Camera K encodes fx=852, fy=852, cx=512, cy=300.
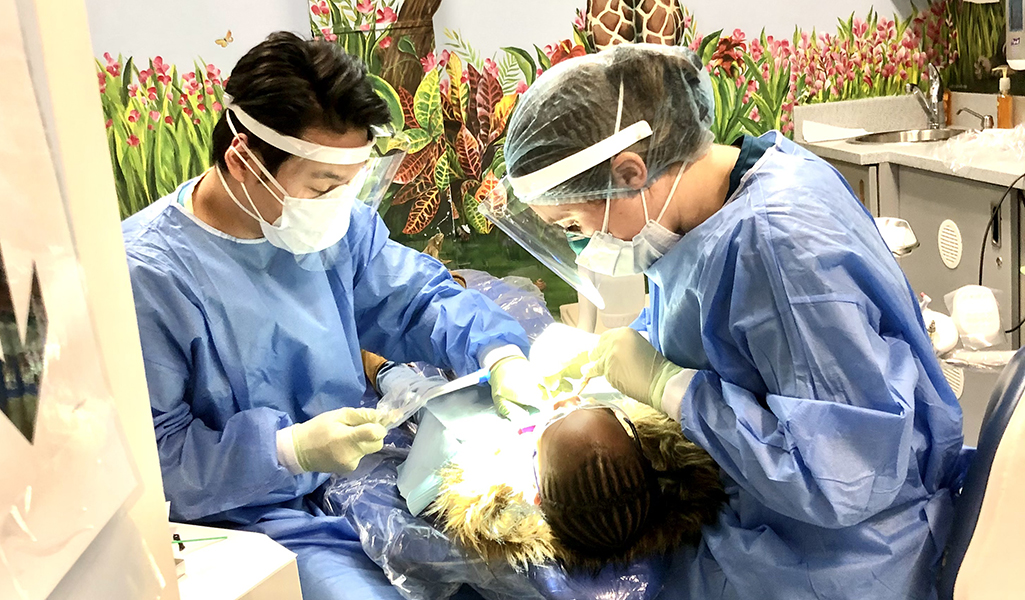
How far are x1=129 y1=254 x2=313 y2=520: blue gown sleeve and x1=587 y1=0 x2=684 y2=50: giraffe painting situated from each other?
Answer: 2042 mm

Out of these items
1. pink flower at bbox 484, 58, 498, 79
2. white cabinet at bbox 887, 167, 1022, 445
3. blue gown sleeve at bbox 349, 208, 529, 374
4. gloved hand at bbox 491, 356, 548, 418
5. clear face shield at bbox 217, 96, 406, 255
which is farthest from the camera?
pink flower at bbox 484, 58, 498, 79

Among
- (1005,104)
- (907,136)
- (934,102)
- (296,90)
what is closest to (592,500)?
(296,90)

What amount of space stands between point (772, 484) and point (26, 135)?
3.85 ft

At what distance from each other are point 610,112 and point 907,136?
3.11m

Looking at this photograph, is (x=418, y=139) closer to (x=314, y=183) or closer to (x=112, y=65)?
(x=112, y=65)

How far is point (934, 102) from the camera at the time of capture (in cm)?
409

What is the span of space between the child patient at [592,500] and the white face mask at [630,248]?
296 mm

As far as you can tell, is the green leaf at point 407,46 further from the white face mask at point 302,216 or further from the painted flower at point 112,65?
the white face mask at point 302,216

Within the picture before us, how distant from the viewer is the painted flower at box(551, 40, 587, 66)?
A: 12.3 feet

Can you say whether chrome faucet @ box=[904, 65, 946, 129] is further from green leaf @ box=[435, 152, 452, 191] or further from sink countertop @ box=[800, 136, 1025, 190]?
green leaf @ box=[435, 152, 452, 191]

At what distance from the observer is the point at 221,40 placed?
315cm

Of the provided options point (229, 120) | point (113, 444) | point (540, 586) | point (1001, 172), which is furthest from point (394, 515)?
point (1001, 172)

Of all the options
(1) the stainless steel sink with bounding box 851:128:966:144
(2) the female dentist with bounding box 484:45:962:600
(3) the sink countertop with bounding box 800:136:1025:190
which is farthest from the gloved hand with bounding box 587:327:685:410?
(1) the stainless steel sink with bounding box 851:128:966:144

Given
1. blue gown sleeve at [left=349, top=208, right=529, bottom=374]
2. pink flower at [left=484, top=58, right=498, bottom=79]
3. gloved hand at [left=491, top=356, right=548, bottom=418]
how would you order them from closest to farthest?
gloved hand at [left=491, top=356, right=548, bottom=418] → blue gown sleeve at [left=349, top=208, right=529, bottom=374] → pink flower at [left=484, top=58, right=498, bottom=79]
